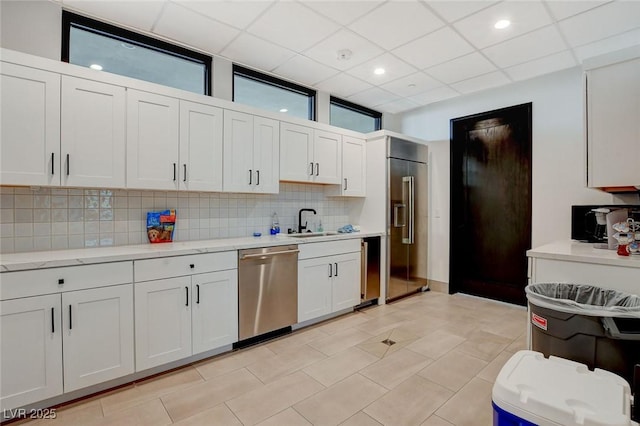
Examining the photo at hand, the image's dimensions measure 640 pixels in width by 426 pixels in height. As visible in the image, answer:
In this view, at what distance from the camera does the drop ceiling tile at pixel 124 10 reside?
7.87 ft

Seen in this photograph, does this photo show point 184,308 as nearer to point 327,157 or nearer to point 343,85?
point 327,157

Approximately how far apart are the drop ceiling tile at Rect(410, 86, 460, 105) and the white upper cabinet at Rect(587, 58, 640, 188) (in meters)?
2.12

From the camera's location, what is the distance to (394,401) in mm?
2084

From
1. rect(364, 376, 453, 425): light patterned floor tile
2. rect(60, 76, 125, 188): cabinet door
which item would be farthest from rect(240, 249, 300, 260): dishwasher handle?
rect(364, 376, 453, 425): light patterned floor tile

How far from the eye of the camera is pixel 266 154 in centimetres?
330

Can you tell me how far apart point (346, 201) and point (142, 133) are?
9.39ft

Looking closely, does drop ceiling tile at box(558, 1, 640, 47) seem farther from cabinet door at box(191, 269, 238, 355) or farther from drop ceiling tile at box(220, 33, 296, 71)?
cabinet door at box(191, 269, 238, 355)

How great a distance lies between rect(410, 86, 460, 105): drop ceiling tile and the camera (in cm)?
427

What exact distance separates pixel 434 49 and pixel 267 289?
9.58 feet

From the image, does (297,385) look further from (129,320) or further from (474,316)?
(474,316)

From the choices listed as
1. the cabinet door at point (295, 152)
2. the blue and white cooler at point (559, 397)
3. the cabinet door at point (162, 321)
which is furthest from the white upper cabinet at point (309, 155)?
the blue and white cooler at point (559, 397)

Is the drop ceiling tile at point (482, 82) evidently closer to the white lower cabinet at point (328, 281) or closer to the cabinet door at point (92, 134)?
the white lower cabinet at point (328, 281)

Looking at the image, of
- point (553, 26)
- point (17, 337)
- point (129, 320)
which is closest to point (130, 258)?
point (129, 320)

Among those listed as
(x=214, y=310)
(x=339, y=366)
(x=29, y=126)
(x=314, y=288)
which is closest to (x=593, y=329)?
(x=339, y=366)
